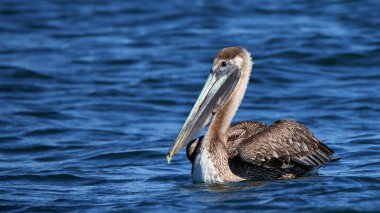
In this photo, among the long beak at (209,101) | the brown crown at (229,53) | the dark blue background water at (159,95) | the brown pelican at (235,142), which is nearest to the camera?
the dark blue background water at (159,95)

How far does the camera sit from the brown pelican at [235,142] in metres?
7.61

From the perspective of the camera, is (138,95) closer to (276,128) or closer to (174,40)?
(174,40)

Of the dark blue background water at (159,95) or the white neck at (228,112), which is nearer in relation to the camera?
the dark blue background water at (159,95)

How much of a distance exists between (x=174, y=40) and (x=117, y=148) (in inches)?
287

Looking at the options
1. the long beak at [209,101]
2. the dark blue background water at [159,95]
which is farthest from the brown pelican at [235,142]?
the dark blue background water at [159,95]

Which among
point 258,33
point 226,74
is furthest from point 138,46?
point 226,74

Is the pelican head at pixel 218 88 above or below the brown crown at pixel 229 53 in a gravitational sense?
below

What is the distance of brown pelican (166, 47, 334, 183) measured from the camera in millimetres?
7613

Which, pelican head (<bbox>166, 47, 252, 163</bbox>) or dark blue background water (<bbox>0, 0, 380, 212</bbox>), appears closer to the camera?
dark blue background water (<bbox>0, 0, 380, 212</bbox>)

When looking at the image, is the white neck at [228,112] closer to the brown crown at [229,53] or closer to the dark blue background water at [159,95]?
the brown crown at [229,53]

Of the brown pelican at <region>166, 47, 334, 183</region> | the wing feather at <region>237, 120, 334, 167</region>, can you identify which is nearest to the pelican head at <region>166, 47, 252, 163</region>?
the brown pelican at <region>166, 47, 334, 183</region>

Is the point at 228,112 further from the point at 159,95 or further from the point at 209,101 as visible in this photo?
the point at 159,95

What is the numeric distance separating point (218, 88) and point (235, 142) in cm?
51

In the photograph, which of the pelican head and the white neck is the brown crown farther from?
the white neck
